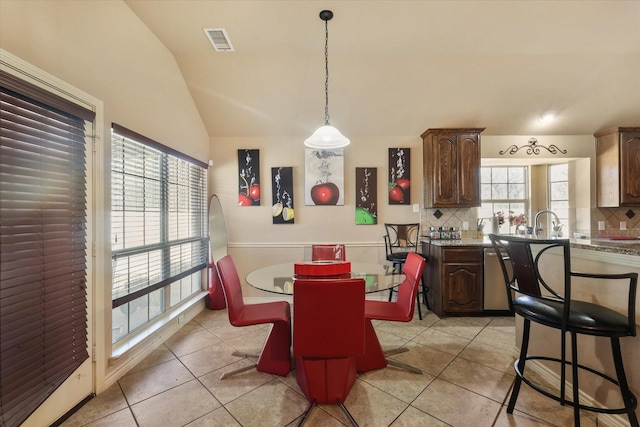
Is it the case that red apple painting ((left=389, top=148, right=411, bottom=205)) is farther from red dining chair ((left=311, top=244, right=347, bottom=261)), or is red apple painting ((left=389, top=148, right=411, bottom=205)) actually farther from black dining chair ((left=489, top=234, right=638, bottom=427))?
black dining chair ((left=489, top=234, right=638, bottom=427))

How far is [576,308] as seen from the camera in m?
1.40

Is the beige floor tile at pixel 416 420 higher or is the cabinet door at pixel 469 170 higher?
the cabinet door at pixel 469 170

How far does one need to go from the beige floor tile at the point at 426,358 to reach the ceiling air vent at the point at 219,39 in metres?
3.39

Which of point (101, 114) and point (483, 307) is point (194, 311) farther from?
point (483, 307)

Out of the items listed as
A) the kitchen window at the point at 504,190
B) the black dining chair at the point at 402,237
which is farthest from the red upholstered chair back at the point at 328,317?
the kitchen window at the point at 504,190

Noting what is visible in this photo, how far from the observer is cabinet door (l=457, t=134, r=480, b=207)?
3326 mm

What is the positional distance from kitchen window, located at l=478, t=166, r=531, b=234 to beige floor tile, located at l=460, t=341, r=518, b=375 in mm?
2217

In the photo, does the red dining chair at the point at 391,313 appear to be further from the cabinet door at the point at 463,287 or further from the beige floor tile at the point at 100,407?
the beige floor tile at the point at 100,407

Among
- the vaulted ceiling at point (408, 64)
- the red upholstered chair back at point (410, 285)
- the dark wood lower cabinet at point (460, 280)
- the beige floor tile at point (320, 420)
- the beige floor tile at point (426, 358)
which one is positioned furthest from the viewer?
the dark wood lower cabinet at point (460, 280)

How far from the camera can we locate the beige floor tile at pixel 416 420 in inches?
60.2

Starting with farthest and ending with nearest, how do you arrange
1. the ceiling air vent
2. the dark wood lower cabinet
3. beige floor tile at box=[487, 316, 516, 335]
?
the dark wood lower cabinet < beige floor tile at box=[487, 316, 516, 335] < the ceiling air vent

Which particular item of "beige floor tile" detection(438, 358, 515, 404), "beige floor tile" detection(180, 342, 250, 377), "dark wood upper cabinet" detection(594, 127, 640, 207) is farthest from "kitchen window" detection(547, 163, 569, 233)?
"beige floor tile" detection(180, 342, 250, 377)

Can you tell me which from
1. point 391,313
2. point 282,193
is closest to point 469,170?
point 391,313

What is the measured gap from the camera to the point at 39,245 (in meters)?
1.43
